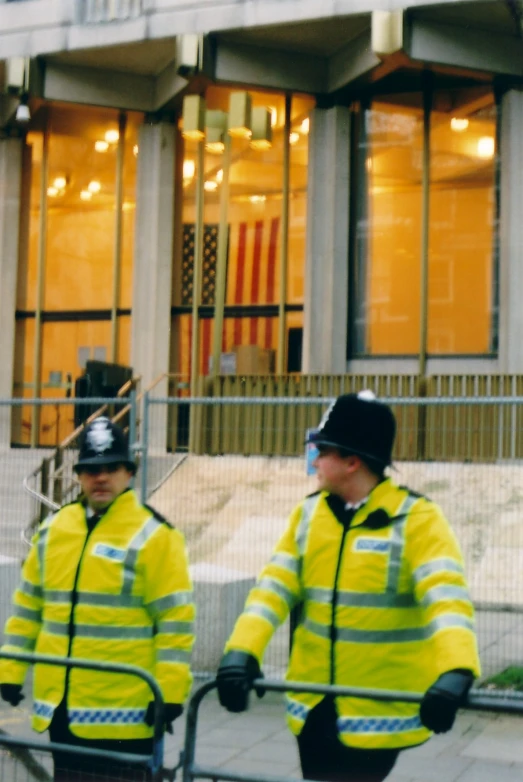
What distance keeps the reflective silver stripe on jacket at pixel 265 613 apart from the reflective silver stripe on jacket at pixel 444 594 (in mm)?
523

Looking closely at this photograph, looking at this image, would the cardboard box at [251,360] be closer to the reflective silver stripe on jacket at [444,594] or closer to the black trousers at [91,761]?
the black trousers at [91,761]

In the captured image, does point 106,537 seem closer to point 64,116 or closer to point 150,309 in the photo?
point 150,309

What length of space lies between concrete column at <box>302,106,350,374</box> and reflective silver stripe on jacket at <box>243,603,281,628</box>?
1377 cm

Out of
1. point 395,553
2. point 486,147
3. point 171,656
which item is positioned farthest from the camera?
point 486,147

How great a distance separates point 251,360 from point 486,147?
A: 475 cm

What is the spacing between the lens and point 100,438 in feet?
15.7

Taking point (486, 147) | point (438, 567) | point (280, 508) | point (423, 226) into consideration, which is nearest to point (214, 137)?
point (423, 226)

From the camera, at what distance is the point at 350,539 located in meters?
3.93

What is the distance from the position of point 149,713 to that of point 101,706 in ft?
0.63

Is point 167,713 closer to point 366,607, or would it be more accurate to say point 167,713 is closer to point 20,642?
point 20,642

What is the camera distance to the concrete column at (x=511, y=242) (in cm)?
1638

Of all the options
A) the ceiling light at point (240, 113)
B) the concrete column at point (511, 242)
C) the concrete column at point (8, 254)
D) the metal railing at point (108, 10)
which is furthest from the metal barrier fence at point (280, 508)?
the concrete column at point (8, 254)

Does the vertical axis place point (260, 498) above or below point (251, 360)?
below

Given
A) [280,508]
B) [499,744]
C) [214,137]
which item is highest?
[214,137]
